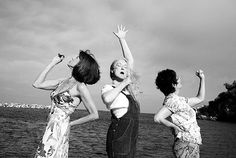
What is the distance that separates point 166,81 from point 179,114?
1.95 ft

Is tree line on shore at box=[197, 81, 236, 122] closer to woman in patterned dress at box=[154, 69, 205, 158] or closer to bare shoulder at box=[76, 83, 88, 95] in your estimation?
woman in patterned dress at box=[154, 69, 205, 158]

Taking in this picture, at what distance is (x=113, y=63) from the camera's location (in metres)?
4.43

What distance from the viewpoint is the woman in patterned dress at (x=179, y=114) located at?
4.58m

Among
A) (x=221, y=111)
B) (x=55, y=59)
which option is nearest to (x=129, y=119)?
(x=55, y=59)

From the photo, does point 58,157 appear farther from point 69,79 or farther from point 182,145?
point 182,145

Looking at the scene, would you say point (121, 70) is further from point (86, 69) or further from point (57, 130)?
point (57, 130)

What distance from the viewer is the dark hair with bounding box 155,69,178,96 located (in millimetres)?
4887

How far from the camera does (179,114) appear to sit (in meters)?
4.73

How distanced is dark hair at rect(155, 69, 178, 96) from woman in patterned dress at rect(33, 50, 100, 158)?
1223 mm

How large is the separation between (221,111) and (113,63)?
161 m

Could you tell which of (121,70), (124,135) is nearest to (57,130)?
(124,135)

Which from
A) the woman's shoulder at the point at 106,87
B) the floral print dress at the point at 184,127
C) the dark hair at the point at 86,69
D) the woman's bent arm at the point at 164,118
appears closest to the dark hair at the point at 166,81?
the floral print dress at the point at 184,127

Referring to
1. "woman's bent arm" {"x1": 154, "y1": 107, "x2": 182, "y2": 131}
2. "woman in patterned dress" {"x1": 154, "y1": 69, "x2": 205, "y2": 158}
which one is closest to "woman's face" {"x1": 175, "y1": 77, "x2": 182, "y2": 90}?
"woman in patterned dress" {"x1": 154, "y1": 69, "x2": 205, "y2": 158}

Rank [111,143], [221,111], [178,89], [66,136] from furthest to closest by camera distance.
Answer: [221,111]
[178,89]
[66,136]
[111,143]
